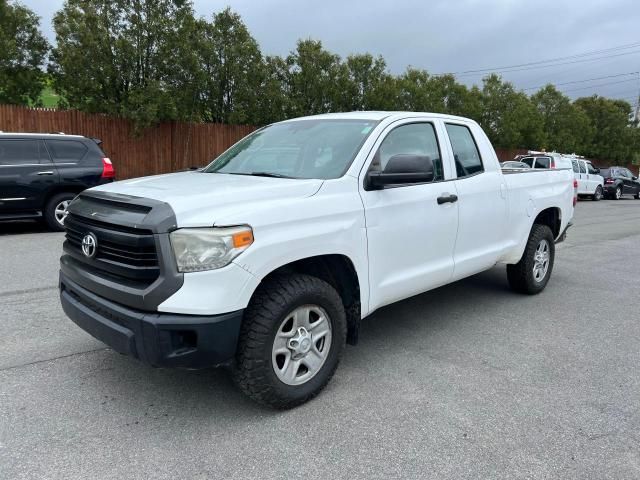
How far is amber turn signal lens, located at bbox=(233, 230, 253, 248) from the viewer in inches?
109

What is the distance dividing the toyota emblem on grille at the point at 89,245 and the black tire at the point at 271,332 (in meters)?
0.99

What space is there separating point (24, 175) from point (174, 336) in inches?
315

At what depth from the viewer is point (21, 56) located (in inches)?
583

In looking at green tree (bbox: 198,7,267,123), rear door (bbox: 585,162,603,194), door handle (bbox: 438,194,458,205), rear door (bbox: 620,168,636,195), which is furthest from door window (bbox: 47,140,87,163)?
rear door (bbox: 620,168,636,195)

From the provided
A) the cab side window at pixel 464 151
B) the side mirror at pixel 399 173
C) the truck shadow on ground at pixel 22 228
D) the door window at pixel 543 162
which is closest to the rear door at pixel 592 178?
the door window at pixel 543 162

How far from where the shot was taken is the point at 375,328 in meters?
4.70

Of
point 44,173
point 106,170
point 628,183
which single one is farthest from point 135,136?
point 628,183

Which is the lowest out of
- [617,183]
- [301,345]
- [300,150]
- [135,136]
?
[301,345]

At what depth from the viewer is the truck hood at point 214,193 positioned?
280cm

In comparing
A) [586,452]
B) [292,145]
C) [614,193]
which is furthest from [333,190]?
[614,193]

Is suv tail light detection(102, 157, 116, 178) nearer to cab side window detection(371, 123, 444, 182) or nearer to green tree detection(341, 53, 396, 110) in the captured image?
cab side window detection(371, 123, 444, 182)

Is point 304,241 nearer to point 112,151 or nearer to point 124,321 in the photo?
point 124,321

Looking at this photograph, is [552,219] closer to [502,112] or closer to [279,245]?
[279,245]

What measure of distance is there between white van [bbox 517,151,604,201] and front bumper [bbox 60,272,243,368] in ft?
62.8
